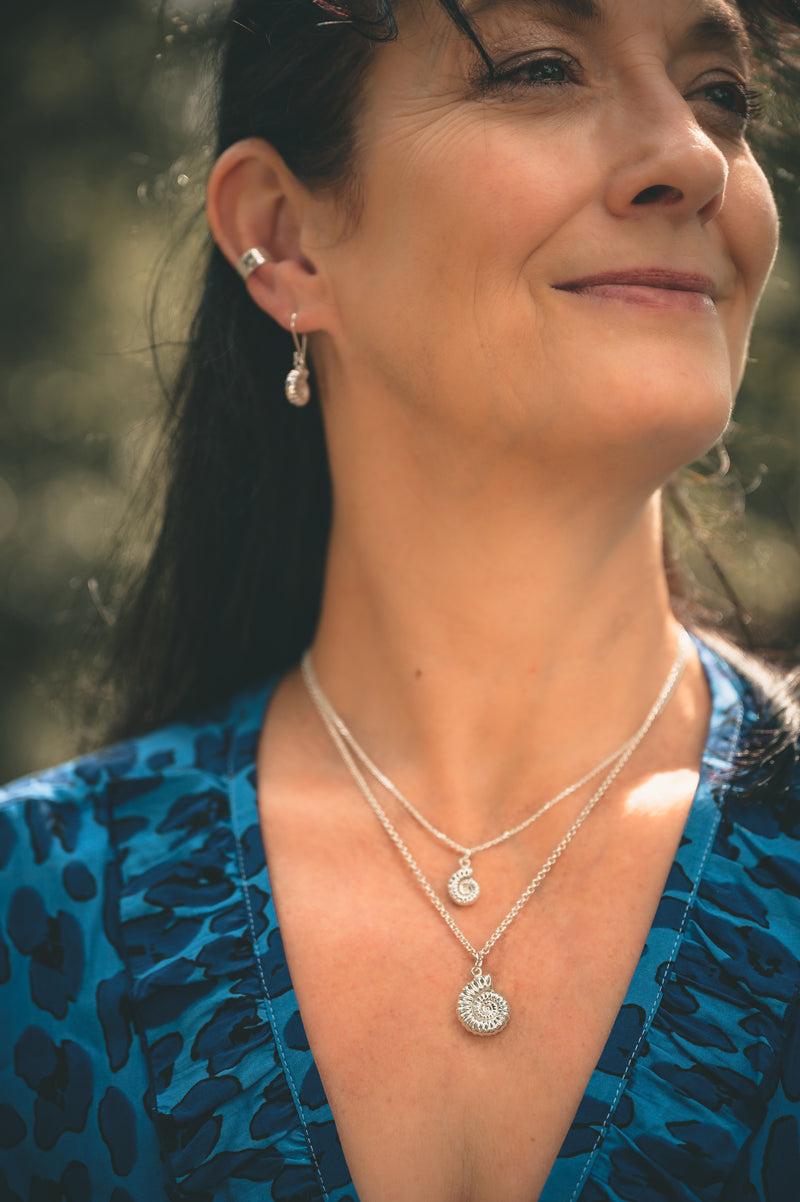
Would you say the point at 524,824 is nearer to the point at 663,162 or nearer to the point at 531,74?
the point at 663,162

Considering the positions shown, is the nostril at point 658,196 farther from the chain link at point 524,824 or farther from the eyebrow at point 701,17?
the chain link at point 524,824

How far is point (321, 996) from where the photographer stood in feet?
5.46

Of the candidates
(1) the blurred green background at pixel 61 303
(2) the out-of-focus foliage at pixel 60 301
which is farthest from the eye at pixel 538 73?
(2) the out-of-focus foliage at pixel 60 301

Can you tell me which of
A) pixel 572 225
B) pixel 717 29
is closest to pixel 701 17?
pixel 717 29

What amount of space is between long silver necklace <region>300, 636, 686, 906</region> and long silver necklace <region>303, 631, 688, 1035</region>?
12 mm

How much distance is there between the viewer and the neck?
6.09 feet

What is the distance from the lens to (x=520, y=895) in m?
1.75

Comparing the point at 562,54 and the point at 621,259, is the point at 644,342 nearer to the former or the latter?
the point at 621,259

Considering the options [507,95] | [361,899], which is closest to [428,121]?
[507,95]

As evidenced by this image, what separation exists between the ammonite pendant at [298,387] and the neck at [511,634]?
0.24 m

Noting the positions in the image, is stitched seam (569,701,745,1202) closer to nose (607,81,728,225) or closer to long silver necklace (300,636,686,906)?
long silver necklace (300,636,686,906)

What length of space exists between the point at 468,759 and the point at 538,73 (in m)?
1.15

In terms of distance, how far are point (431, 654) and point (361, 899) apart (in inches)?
18.2

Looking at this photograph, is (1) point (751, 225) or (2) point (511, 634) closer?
(1) point (751, 225)
